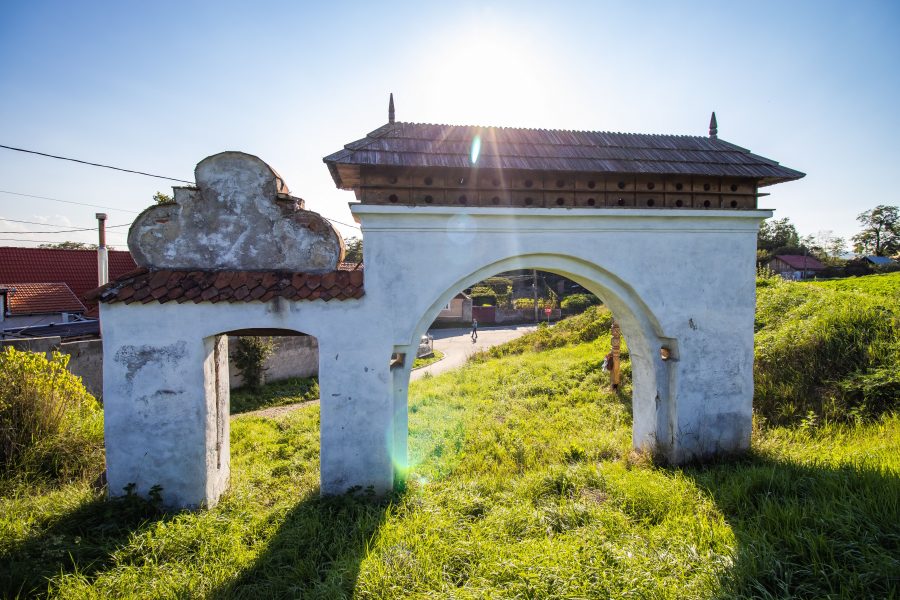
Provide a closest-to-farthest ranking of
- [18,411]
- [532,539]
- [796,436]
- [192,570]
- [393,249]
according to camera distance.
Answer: [192,570] < [532,539] < [393,249] < [18,411] < [796,436]

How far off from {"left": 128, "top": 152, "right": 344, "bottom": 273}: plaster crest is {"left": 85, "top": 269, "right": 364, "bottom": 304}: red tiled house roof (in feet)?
0.45

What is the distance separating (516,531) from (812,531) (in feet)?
Answer: 8.45

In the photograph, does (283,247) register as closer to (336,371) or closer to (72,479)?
(336,371)

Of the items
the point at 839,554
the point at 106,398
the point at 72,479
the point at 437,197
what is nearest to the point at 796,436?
the point at 839,554

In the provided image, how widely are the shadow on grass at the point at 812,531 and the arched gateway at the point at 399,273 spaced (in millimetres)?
1115

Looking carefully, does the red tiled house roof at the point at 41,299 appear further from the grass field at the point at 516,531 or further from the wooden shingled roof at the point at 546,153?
the wooden shingled roof at the point at 546,153

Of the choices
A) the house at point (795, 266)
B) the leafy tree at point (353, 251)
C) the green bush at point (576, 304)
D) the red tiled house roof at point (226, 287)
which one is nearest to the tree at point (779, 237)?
the house at point (795, 266)

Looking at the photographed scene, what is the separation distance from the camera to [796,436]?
20.0 ft

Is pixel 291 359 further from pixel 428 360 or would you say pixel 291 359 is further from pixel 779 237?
pixel 779 237

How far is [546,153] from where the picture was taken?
520 cm

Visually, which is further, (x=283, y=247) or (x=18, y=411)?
(x=18, y=411)

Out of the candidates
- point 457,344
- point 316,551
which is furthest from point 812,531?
point 457,344

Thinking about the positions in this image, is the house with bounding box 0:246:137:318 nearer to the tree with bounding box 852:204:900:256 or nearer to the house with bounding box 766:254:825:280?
the house with bounding box 766:254:825:280

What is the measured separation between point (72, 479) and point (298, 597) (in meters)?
4.54
